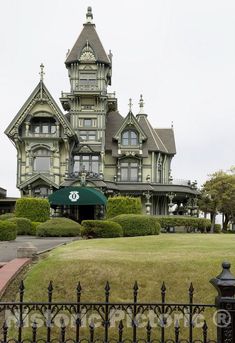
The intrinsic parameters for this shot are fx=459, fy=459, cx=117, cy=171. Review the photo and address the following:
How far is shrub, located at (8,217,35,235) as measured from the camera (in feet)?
114

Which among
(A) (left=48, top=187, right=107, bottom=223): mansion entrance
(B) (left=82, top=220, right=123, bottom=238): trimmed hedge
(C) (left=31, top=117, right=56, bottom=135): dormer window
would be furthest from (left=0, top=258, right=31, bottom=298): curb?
(C) (left=31, top=117, right=56, bottom=135): dormer window

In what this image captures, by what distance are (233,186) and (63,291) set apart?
165ft

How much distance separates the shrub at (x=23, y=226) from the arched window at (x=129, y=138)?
18281 mm

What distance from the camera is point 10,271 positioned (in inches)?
458

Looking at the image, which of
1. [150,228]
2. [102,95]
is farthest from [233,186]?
[150,228]

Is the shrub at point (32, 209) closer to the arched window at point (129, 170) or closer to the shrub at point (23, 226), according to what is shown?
the shrub at point (23, 226)

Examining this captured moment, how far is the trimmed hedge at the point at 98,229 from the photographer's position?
26.8 meters

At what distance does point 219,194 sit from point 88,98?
2120cm

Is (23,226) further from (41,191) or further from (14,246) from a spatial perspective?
(41,191)

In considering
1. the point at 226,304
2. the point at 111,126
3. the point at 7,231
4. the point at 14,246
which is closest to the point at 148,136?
the point at 111,126

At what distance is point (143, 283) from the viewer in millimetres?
10703

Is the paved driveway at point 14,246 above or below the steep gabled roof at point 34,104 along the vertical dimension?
below

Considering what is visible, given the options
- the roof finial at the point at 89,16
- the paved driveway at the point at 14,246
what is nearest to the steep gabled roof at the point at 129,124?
the roof finial at the point at 89,16

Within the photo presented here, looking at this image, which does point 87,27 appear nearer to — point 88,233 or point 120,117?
point 120,117
